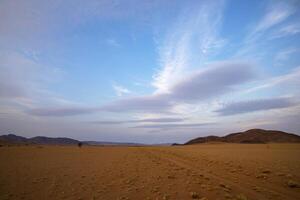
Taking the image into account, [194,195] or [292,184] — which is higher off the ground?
[292,184]

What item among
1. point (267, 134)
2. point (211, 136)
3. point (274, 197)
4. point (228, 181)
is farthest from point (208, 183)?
point (211, 136)

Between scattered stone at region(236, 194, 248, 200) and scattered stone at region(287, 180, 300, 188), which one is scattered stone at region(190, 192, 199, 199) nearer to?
scattered stone at region(236, 194, 248, 200)

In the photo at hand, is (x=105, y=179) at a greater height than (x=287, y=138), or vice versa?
(x=287, y=138)

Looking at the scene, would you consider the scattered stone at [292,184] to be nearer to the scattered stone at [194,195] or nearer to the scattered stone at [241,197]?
the scattered stone at [241,197]

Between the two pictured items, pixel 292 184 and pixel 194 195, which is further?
pixel 292 184

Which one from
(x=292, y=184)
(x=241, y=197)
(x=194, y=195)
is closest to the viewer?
(x=241, y=197)

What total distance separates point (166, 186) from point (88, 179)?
4817mm

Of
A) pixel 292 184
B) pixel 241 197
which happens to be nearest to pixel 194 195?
pixel 241 197

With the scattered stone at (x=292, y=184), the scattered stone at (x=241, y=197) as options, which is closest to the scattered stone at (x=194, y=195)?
the scattered stone at (x=241, y=197)

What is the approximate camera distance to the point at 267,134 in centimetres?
12688

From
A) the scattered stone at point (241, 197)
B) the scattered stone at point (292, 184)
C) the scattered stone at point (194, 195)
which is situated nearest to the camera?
the scattered stone at point (241, 197)

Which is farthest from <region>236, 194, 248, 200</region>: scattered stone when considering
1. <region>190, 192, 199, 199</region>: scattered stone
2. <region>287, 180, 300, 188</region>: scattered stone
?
<region>287, 180, 300, 188</region>: scattered stone

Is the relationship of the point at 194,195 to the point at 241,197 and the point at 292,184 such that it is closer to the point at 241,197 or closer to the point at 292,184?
the point at 241,197

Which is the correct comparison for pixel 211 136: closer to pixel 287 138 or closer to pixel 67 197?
pixel 287 138
